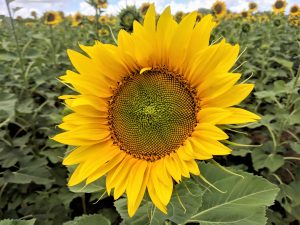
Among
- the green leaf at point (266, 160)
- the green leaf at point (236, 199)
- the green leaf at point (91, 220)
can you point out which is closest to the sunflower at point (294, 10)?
the green leaf at point (266, 160)

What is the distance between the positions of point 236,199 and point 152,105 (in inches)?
21.0

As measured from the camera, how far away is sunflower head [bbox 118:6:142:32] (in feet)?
6.58

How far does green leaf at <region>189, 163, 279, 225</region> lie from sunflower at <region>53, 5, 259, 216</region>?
293mm

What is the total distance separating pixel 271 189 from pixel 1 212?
201cm

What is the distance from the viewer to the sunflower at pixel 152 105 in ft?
3.85

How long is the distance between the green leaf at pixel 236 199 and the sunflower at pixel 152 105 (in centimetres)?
29

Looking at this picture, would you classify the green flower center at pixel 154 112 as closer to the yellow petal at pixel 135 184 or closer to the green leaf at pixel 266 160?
the yellow petal at pixel 135 184

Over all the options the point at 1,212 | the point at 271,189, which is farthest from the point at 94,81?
the point at 1,212

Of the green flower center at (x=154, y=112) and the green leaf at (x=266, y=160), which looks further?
the green leaf at (x=266, y=160)

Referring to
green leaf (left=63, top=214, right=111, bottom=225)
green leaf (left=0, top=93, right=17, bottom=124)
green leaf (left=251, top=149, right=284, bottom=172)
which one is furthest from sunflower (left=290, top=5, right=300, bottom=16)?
green leaf (left=63, top=214, right=111, bottom=225)

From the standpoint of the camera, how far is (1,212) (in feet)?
9.28

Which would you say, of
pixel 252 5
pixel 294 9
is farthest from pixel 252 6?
pixel 294 9

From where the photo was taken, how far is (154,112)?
1.27 meters

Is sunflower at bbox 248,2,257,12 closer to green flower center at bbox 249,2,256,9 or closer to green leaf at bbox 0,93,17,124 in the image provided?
green flower center at bbox 249,2,256,9
